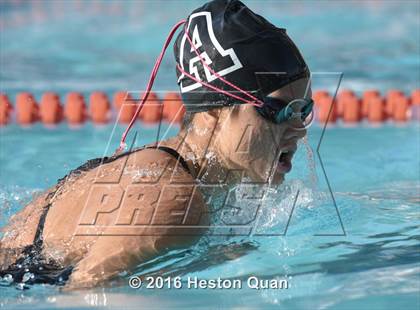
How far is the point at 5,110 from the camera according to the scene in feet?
18.7

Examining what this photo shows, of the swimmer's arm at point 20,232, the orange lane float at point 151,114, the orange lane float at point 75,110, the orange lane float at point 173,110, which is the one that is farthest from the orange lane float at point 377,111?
the swimmer's arm at point 20,232

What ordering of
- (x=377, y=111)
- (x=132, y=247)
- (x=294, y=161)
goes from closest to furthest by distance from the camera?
(x=132, y=247), (x=294, y=161), (x=377, y=111)

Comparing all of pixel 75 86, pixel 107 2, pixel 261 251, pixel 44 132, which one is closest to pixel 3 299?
pixel 261 251

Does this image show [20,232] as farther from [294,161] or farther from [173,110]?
[173,110]

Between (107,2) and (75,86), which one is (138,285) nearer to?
(75,86)

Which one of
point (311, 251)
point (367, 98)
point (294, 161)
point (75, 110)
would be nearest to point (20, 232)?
point (311, 251)

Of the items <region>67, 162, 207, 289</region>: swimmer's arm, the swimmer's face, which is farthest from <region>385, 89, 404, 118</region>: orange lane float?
<region>67, 162, 207, 289</region>: swimmer's arm

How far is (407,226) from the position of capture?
3000mm

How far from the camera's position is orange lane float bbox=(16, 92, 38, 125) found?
5848 mm

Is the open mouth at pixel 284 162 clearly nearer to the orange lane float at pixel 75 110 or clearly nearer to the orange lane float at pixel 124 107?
the orange lane float at pixel 124 107

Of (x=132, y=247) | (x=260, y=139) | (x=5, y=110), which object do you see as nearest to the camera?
(x=132, y=247)

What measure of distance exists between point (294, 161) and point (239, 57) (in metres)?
0.90

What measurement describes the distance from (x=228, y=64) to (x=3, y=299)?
0.94 metres

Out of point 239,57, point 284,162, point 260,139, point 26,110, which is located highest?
point 239,57
